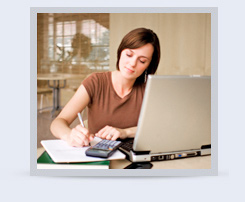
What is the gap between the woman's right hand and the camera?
33.1 inches

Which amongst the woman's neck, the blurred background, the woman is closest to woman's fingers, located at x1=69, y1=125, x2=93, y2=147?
the woman

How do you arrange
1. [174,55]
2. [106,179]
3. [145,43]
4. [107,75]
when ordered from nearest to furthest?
1. [106,179]
2. [145,43]
3. [107,75]
4. [174,55]

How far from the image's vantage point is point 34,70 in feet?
3.05

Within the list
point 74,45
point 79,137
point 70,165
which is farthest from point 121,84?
point 74,45

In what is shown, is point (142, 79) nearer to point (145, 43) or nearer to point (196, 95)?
point (145, 43)

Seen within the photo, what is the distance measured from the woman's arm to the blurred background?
70.3 inches

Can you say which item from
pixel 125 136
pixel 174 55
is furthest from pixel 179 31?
pixel 125 136

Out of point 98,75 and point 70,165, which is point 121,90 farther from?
point 70,165

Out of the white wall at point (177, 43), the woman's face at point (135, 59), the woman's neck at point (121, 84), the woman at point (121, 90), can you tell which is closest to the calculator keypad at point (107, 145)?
the woman at point (121, 90)

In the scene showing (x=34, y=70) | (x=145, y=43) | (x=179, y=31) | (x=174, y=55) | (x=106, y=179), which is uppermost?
(x=179, y=31)

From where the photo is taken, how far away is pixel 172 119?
0.77 metres

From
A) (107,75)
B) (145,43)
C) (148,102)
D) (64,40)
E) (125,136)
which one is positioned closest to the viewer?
(148,102)

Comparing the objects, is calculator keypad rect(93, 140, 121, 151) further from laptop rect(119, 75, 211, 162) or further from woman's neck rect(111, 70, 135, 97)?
woman's neck rect(111, 70, 135, 97)

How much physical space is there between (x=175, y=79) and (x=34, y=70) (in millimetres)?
521
